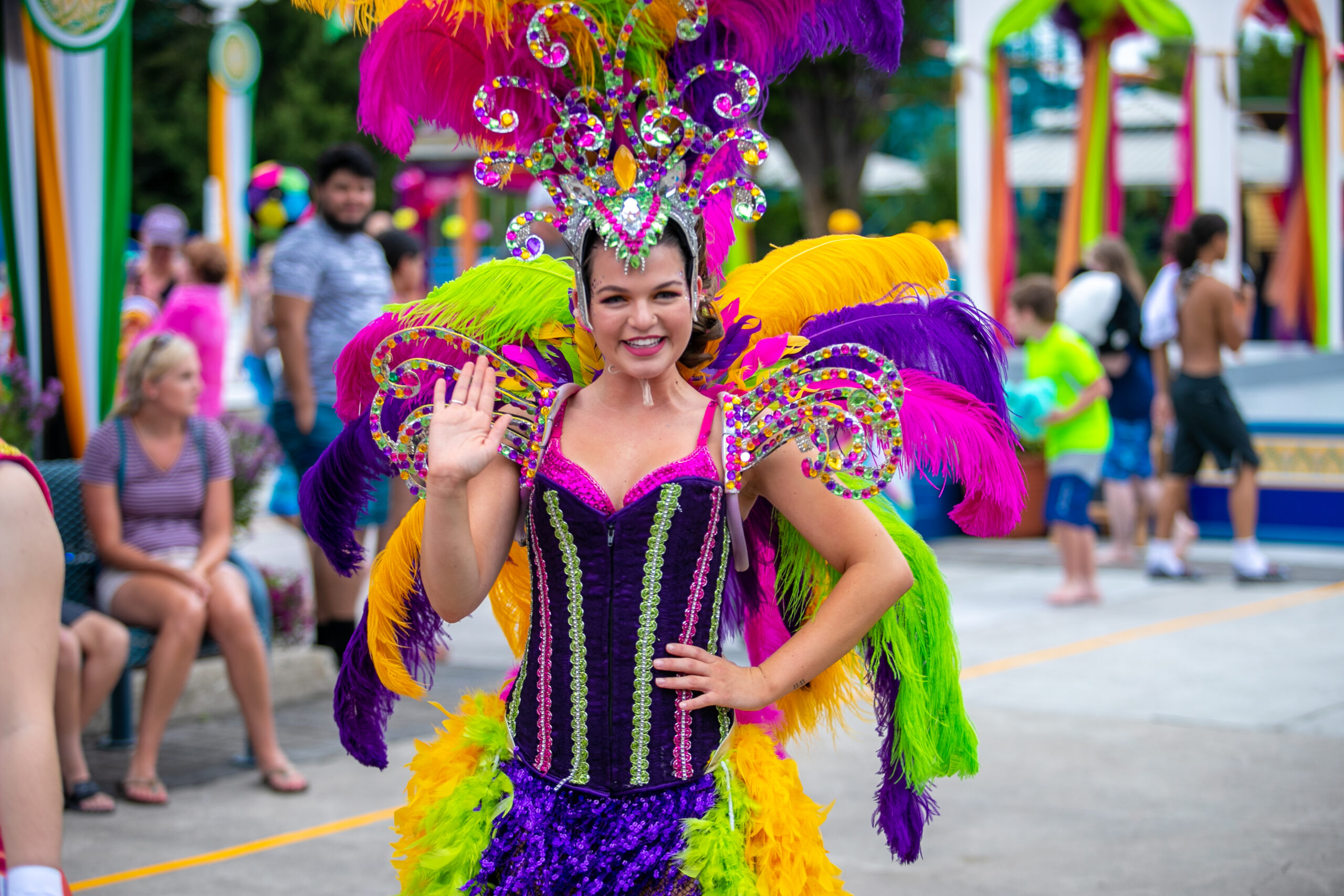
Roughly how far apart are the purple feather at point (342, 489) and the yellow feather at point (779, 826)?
865 mm

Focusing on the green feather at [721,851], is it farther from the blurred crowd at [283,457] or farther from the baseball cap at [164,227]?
the baseball cap at [164,227]

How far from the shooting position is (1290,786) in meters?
4.57

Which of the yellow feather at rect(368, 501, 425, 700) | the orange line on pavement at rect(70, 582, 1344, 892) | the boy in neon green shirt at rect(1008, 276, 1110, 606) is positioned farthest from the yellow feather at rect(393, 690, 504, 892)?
the boy in neon green shirt at rect(1008, 276, 1110, 606)

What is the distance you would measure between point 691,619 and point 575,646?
0.65 ft

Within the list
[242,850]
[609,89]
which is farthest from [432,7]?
[242,850]

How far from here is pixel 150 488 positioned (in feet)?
15.8

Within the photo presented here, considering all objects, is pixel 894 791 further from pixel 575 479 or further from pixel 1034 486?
pixel 1034 486

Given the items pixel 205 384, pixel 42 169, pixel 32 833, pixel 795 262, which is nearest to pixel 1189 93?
pixel 205 384

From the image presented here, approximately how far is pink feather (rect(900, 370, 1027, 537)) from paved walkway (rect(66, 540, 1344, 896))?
165 centimetres

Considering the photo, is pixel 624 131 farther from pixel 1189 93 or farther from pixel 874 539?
pixel 1189 93

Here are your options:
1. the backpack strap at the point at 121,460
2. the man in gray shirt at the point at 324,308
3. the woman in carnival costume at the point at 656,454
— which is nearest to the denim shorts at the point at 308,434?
the man in gray shirt at the point at 324,308

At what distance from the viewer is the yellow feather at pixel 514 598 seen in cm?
279

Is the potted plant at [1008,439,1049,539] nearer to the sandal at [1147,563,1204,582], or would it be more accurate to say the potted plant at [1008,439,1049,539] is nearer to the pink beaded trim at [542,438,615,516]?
the sandal at [1147,563,1204,582]

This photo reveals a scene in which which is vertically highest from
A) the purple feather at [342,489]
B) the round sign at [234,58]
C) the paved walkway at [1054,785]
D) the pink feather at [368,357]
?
the round sign at [234,58]
